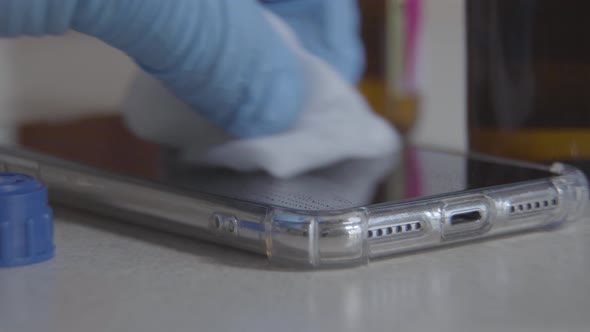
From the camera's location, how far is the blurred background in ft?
2.81

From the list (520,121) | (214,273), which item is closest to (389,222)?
(214,273)

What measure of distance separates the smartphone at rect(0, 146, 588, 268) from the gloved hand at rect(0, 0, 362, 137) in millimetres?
47

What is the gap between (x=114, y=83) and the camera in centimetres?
114

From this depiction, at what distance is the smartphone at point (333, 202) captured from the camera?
42 centimetres

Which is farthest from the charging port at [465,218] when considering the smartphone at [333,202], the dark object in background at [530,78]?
the dark object in background at [530,78]

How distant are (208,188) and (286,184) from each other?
5cm

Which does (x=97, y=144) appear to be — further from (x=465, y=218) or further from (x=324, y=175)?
(x=465, y=218)

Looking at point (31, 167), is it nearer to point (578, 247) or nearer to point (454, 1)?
point (578, 247)

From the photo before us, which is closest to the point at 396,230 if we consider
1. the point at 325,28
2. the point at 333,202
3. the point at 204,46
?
the point at 333,202

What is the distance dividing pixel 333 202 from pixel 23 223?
0.16 meters

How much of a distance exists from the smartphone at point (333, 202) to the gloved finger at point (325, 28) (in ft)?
0.49

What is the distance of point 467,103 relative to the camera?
64 centimetres

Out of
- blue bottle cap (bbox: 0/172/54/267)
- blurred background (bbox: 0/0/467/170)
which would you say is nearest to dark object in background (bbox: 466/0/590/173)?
blurred background (bbox: 0/0/467/170)

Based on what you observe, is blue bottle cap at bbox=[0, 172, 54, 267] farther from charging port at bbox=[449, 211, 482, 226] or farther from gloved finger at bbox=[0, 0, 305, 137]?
charging port at bbox=[449, 211, 482, 226]
